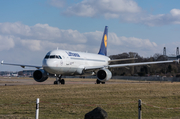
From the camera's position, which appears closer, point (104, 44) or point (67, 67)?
point (67, 67)

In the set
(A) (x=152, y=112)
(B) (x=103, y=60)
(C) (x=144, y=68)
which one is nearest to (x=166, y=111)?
(A) (x=152, y=112)

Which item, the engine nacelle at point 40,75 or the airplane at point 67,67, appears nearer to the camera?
the airplane at point 67,67

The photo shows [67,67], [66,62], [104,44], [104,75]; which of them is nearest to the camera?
[66,62]

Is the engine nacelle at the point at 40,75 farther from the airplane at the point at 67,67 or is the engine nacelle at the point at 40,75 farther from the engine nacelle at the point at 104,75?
the engine nacelle at the point at 104,75

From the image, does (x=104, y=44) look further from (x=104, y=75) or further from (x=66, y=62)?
(x=66, y=62)

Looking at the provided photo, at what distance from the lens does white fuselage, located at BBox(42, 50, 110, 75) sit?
30.6 m

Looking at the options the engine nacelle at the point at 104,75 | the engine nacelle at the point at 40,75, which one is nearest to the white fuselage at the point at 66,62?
the engine nacelle at the point at 40,75

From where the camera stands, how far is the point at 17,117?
11203 millimetres

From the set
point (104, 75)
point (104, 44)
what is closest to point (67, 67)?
point (104, 75)

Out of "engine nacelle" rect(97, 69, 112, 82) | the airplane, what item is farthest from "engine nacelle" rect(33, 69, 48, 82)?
"engine nacelle" rect(97, 69, 112, 82)

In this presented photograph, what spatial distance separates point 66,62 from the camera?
3316cm

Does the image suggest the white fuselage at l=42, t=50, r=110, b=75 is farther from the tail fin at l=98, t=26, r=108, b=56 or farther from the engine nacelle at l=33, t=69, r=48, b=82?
the tail fin at l=98, t=26, r=108, b=56

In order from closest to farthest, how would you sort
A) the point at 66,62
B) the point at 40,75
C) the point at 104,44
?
the point at 66,62 < the point at 40,75 < the point at 104,44

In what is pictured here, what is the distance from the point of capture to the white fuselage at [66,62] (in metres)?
30.6
